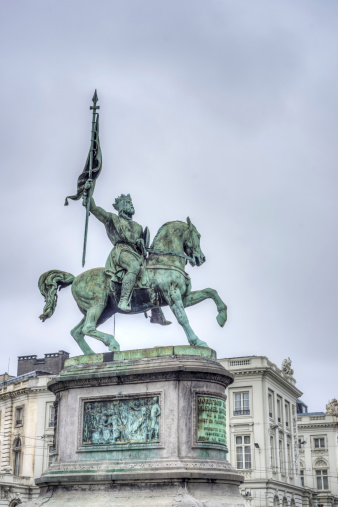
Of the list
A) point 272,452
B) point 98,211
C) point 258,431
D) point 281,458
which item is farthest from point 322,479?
point 98,211

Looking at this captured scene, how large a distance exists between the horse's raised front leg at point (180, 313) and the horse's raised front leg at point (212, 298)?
1.84 ft

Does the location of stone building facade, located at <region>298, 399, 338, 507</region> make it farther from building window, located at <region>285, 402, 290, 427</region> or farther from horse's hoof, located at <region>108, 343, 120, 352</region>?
horse's hoof, located at <region>108, 343, 120, 352</region>

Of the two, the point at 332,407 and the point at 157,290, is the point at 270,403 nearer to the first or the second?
the point at 332,407

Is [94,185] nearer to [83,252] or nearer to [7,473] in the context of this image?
[83,252]

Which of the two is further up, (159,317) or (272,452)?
(272,452)

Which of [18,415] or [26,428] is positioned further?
[18,415]

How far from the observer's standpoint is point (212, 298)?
51.8 ft

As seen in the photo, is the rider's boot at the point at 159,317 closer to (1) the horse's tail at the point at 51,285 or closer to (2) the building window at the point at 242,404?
(1) the horse's tail at the point at 51,285

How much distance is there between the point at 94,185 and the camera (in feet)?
53.4

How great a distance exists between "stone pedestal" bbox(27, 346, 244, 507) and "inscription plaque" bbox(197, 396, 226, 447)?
0.06ft

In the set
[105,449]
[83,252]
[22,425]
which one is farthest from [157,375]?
[22,425]

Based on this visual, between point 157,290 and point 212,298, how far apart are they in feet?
4.43

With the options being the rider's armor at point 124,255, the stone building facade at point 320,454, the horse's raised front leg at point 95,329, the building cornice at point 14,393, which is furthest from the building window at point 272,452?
the rider's armor at point 124,255

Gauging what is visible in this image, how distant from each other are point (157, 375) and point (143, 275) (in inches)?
97.0
